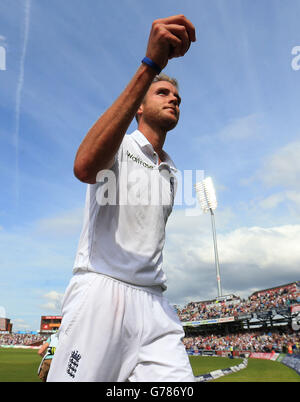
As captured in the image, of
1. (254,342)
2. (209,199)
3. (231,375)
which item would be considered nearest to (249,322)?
(254,342)

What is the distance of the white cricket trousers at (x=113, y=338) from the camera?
6.44 ft

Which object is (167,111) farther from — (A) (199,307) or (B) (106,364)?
(A) (199,307)

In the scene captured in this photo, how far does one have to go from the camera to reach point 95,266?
7.27 ft

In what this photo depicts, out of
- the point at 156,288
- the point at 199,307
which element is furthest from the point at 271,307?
the point at 156,288

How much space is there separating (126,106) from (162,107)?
116 cm

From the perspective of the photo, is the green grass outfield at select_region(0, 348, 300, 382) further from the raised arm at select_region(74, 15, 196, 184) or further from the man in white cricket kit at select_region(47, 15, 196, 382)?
the raised arm at select_region(74, 15, 196, 184)

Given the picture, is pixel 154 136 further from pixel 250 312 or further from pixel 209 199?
pixel 209 199

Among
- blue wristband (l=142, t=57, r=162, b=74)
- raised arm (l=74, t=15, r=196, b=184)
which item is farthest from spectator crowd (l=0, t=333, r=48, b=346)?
blue wristband (l=142, t=57, r=162, b=74)

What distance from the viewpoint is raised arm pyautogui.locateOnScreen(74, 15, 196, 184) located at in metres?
1.80

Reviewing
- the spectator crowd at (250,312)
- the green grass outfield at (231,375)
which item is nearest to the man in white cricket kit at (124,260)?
the green grass outfield at (231,375)

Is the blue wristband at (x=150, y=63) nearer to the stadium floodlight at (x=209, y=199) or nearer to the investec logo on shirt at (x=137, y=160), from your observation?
the investec logo on shirt at (x=137, y=160)

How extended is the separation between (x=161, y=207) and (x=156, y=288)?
0.62 meters

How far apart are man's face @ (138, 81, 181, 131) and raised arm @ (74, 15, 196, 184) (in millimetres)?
931

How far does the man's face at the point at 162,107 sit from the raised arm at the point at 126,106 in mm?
931
